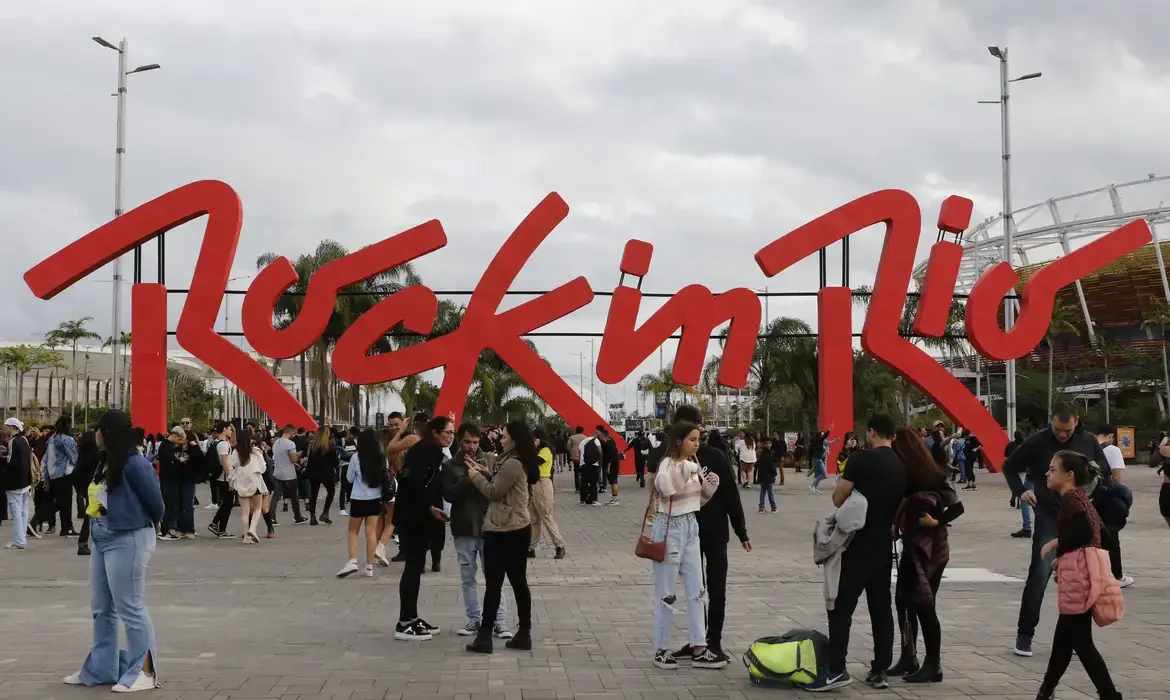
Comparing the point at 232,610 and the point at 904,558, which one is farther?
the point at 232,610

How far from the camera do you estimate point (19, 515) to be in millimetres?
16234

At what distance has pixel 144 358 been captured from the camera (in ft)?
78.7

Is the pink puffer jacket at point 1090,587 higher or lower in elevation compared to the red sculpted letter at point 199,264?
lower

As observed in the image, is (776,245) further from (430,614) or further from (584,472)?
(430,614)

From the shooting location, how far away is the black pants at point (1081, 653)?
6.43 meters

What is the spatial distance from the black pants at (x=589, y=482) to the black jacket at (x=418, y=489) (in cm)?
1538

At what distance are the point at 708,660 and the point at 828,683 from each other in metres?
0.94

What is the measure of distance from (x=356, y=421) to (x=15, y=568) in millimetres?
36842

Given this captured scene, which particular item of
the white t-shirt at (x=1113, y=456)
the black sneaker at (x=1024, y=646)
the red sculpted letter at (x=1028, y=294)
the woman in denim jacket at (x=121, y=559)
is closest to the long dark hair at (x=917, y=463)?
the black sneaker at (x=1024, y=646)

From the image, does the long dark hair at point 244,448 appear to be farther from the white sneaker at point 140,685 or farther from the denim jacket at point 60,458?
the white sneaker at point 140,685

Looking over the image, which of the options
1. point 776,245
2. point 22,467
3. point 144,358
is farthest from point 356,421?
point 22,467

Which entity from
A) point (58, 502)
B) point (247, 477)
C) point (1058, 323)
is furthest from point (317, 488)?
point (1058, 323)

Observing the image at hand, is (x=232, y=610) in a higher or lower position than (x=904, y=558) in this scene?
lower

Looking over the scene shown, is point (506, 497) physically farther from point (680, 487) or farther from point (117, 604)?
point (117, 604)
